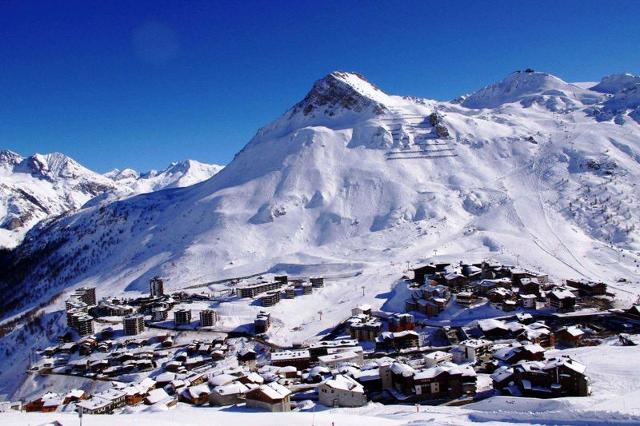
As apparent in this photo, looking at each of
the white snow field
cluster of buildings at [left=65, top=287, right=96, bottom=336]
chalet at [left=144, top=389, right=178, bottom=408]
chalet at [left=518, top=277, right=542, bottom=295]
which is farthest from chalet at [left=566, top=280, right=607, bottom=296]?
cluster of buildings at [left=65, top=287, right=96, bottom=336]

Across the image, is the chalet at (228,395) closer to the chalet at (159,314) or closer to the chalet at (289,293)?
the chalet at (159,314)

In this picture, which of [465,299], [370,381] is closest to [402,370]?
[370,381]

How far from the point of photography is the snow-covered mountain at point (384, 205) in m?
114

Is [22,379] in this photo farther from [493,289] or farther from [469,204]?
[469,204]

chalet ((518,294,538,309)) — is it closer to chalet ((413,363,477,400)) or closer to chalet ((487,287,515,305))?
chalet ((487,287,515,305))

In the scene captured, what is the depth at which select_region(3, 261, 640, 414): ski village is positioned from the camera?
135 ft

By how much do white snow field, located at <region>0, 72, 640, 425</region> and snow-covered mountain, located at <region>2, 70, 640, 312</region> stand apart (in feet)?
1.76

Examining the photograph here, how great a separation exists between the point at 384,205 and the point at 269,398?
10306 centimetres

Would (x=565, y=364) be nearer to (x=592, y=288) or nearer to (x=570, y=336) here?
(x=570, y=336)

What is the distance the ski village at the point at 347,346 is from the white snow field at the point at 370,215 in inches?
192

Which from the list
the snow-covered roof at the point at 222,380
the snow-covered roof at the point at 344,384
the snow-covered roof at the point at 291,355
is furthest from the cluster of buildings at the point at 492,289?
the snow-covered roof at the point at 222,380

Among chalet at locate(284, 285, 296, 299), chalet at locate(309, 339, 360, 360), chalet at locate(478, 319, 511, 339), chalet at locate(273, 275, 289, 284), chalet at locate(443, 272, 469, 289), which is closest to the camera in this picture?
chalet at locate(309, 339, 360, 360)

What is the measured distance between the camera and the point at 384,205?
455ft

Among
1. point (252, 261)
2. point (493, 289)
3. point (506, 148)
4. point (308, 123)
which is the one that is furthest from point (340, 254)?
point (308, 123)
